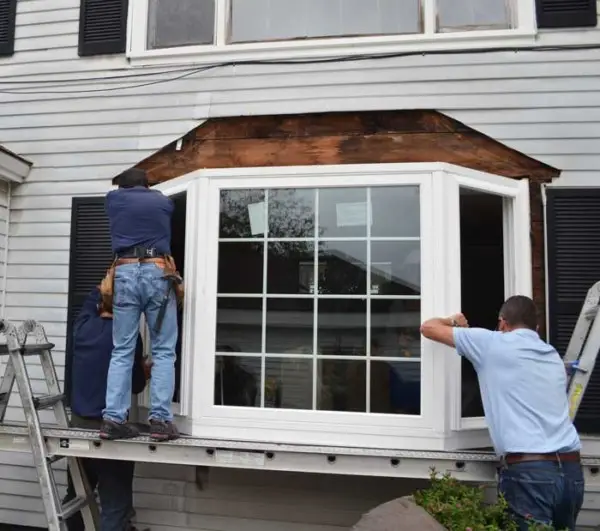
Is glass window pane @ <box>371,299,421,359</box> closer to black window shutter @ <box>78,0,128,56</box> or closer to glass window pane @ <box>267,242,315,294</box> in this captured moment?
glass window pane @ <box>267,242,315,294</box>

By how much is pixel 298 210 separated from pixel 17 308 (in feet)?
7.46

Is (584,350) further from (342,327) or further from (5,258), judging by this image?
(5,258)

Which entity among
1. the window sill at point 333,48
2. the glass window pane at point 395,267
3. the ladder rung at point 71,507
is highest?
the window sill at point 333,48

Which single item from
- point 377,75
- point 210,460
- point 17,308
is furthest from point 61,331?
point 377,75

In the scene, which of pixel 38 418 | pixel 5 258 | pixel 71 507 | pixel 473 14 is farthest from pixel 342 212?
pixel 5 258

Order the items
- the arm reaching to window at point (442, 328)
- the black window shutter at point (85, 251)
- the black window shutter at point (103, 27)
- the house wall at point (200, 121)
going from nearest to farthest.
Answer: the arm reaching to window at point (442, 328) < the house wall at point (200, 121) < the black window shutter at point (85, 251) < the black window shutter at point (103, 27)

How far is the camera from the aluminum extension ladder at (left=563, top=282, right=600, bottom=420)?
2.99 metres

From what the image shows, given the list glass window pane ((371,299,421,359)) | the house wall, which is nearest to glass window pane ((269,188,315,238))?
glass window pane ((371,299,421,359))

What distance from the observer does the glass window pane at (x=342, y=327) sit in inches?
135

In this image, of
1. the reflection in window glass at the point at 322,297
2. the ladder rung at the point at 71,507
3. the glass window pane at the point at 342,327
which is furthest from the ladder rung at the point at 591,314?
the ladder rung at the point at 71,507

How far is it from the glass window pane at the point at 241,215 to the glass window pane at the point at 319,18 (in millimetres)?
1292

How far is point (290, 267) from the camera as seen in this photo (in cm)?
356

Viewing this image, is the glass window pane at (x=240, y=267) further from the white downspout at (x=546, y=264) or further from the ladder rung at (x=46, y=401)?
the white downspout at (x=546, y=264)

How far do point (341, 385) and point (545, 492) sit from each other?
1.18 meters
